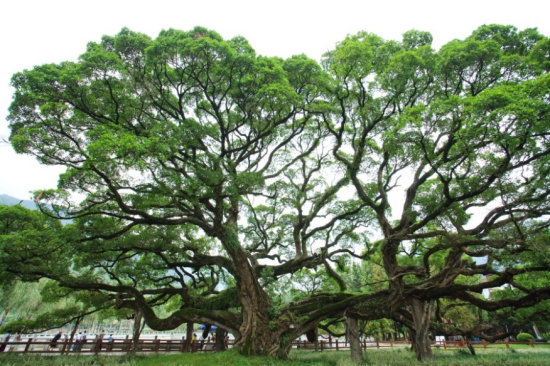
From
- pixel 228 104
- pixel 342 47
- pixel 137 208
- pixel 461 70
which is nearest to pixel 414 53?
pixel 461 70

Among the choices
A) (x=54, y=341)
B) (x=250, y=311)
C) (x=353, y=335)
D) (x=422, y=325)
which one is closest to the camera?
(x=422, y=325)

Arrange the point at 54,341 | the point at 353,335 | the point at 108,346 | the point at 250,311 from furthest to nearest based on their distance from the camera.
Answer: the point at 108,346
the point at 54,341
the point at 353,335
the point at 250,311

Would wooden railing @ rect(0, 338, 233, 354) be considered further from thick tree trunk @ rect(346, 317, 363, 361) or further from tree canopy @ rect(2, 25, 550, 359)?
thick tree trunk @ rect(346, 317, 363, 361)

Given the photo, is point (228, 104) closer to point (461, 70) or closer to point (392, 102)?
point (392, 102)

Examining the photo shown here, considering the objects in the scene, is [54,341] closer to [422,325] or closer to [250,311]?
[250,311]

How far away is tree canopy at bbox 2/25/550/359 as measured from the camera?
7.87m

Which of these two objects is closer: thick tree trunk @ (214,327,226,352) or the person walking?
the person walking

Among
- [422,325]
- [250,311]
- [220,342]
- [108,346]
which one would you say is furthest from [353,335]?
[108,346]

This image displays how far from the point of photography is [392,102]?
10.5 metres

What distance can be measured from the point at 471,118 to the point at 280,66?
20.3 ft

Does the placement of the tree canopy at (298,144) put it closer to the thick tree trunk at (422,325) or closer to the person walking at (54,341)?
the thick tree trunk at (422,325)

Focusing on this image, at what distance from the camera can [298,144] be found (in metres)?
13.9

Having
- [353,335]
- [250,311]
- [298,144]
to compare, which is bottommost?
[353,335]

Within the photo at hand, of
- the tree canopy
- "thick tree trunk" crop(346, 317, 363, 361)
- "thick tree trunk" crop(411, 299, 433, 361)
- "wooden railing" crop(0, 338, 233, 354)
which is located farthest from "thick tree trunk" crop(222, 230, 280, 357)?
"wooden railing" crop(0, 338, 233, 354)
